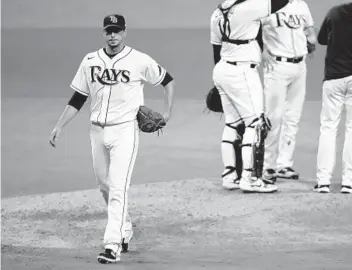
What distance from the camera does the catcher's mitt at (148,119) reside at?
6453 millimetres

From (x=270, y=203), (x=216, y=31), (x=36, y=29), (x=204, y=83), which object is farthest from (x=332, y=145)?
(x=36, y=29)

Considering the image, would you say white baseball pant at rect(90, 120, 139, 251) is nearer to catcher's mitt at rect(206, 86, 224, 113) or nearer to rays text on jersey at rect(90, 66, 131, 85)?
rays text on jersey at rect(90, 66, 131, 85)

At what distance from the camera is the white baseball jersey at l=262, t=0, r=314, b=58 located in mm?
8688

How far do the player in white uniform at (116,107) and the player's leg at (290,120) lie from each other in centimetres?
265

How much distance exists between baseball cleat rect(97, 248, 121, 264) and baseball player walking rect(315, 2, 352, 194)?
8.90ft

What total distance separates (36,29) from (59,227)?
33.8ft

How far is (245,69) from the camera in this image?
8.31 meters

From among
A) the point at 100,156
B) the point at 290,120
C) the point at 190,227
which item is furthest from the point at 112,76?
the point at 290,120

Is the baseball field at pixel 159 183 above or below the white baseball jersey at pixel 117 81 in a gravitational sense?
below

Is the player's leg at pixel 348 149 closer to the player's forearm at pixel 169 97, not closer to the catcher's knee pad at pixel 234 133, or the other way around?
the catcher's knee pad at pixel 234 133

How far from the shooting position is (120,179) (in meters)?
6.38

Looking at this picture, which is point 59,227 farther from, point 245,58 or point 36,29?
point 36,29

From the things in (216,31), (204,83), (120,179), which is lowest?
(204,83)

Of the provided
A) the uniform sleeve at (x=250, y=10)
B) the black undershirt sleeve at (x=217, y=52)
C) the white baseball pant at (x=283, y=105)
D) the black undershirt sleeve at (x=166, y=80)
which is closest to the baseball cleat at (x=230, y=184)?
the white baseball pant at (x=283, y=105)
